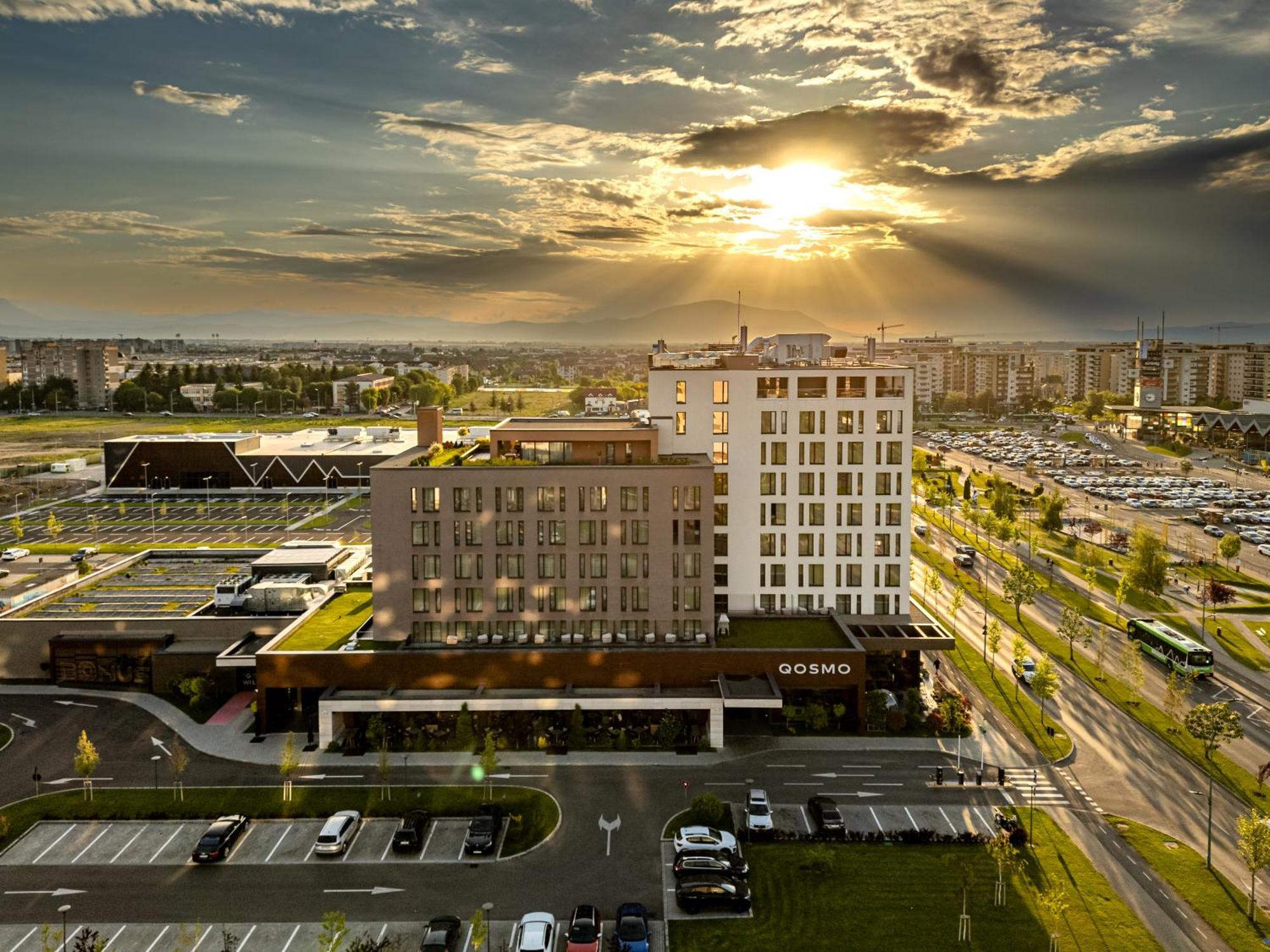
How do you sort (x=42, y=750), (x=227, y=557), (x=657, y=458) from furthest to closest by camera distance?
1. (x=227, y=557)
2. (x=657, y=458)
3. (x=42, y=750)

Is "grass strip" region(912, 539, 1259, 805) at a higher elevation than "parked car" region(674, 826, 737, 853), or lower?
lower

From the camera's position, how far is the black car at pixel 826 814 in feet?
137

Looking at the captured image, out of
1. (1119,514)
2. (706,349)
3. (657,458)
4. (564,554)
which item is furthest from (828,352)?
(1119,514)

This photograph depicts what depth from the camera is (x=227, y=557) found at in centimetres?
8450

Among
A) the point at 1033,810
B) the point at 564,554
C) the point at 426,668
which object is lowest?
the point at 1033,810

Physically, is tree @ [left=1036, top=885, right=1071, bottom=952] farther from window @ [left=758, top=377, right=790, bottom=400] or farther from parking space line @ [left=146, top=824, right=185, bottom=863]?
parking space line @ [left=146, top=824, right=185, bottom=863]

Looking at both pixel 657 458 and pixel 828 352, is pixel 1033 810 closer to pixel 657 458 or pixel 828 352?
pixel 657 458

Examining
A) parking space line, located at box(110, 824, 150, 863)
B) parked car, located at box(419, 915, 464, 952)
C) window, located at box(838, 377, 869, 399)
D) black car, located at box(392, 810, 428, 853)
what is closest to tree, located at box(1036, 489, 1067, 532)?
window, located at box(838, 377, 869, 399)

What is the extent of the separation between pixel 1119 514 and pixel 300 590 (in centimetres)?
11849

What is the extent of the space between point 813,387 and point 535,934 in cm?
4453

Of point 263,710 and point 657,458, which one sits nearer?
point 263,710

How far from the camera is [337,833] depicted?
134 feet

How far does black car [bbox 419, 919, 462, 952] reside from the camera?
33312mm

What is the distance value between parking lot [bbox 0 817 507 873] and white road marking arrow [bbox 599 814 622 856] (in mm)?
5213
